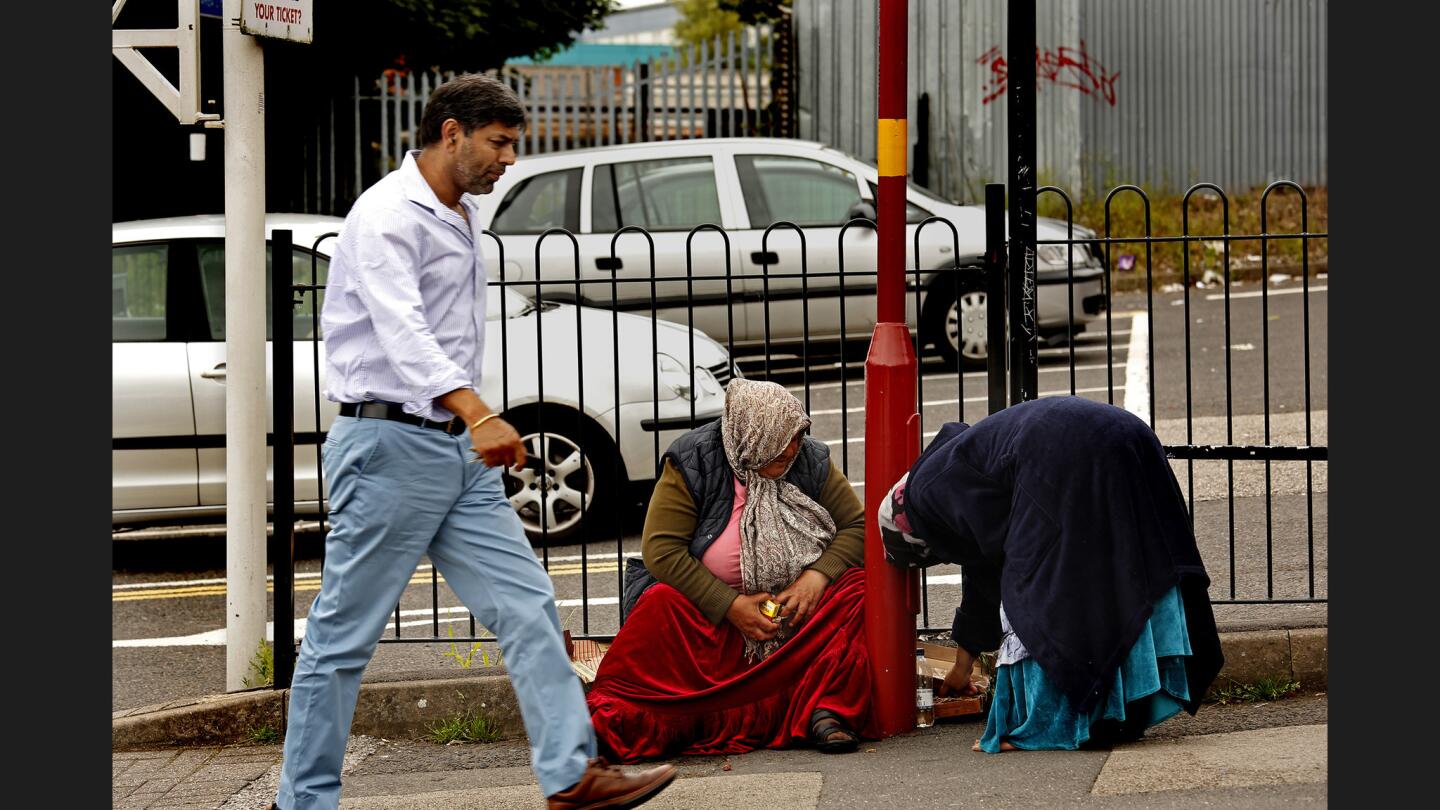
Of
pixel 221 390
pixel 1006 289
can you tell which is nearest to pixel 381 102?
pixel 221 390

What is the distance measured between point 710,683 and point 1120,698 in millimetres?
1156

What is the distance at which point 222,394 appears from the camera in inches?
312

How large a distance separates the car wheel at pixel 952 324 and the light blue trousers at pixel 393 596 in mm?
7394

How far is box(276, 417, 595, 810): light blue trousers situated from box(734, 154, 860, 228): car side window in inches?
310

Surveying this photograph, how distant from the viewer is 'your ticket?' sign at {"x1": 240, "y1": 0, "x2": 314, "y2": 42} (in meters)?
5.54

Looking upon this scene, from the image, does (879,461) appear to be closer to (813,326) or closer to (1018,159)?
(1018,159)

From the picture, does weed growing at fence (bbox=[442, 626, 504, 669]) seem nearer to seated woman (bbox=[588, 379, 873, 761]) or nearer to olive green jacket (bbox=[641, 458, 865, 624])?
seated woman (bbox=[588, 379, 873, 761])

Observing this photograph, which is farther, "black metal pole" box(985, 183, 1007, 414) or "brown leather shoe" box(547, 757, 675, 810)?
"black metal pole" box(985, 183, 1007, 414)

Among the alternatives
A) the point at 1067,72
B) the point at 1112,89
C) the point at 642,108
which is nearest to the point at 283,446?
the point at 642,108

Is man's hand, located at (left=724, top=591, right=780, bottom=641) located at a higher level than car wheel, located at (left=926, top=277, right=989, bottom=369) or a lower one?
lower

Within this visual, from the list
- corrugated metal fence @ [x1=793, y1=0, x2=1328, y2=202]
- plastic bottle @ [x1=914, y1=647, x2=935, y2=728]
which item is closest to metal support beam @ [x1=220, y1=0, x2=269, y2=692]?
plastic bottle @ [x1=914, y1=647, x2=935, y2=728]

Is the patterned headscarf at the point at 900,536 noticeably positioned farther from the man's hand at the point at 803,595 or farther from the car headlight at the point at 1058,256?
the car headlight at the point at 1058,256

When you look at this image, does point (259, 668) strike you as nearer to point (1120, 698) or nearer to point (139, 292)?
point (1120, 698)

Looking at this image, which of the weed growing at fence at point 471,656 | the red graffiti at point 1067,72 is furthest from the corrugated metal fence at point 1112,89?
the weed growing at fence at point 471,656
